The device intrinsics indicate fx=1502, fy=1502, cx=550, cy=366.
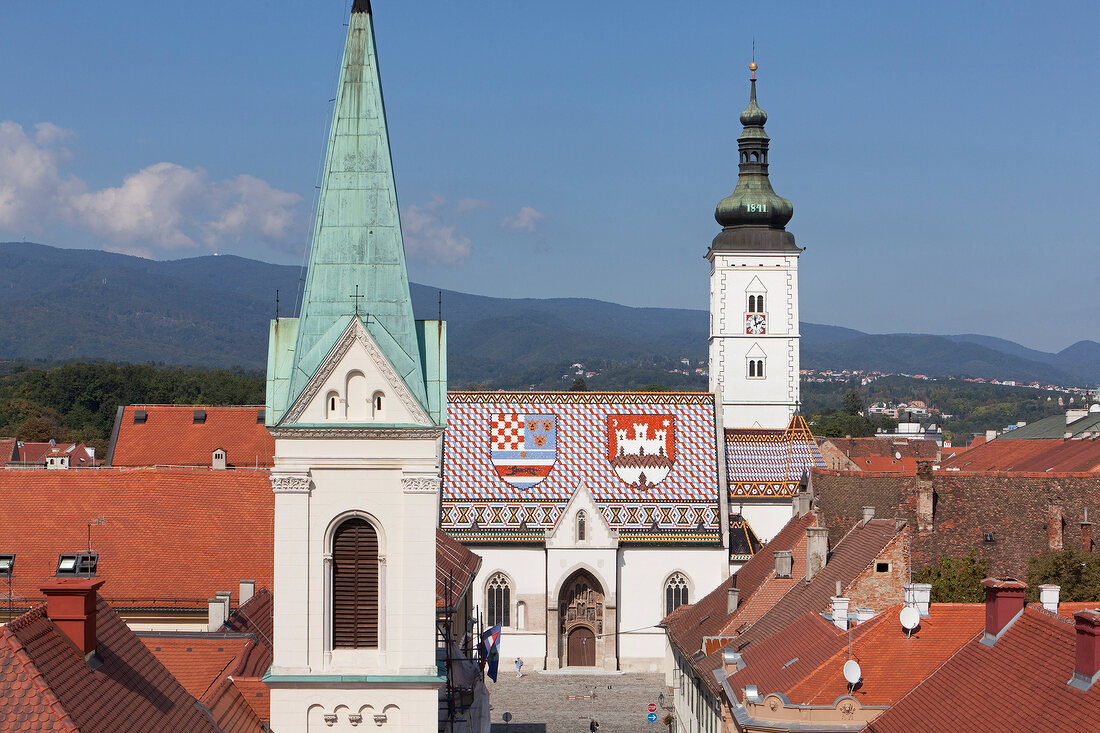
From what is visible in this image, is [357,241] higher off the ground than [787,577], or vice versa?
[357,241]

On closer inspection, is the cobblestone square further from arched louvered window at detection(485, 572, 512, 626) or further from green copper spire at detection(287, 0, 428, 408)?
green copper spire at detection(287, 0, 428, 408)

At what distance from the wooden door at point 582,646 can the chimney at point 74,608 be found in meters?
51.6

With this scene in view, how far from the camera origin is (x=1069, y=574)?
43.2 meters

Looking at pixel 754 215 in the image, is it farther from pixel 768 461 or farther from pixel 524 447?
pixel 524 447

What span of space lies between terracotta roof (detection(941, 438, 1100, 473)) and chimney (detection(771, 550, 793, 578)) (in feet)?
81.0

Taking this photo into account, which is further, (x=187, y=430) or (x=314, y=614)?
(x=187, y=430)

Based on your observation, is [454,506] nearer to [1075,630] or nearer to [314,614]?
[314,614]

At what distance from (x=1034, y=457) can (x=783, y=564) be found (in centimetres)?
5236

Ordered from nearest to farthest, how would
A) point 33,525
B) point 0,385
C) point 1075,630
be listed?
point 1075,630 < point 33,525 < point 0,385

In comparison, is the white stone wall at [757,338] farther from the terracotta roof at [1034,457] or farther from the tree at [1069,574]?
the tree at [1069,574]

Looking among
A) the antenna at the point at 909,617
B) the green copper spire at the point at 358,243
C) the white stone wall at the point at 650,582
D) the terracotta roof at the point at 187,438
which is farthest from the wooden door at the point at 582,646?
the green copper spire at the point at 358,243

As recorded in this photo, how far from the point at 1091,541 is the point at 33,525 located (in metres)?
34.2

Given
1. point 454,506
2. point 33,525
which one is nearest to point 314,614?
point 33,525

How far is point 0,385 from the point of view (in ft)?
619
